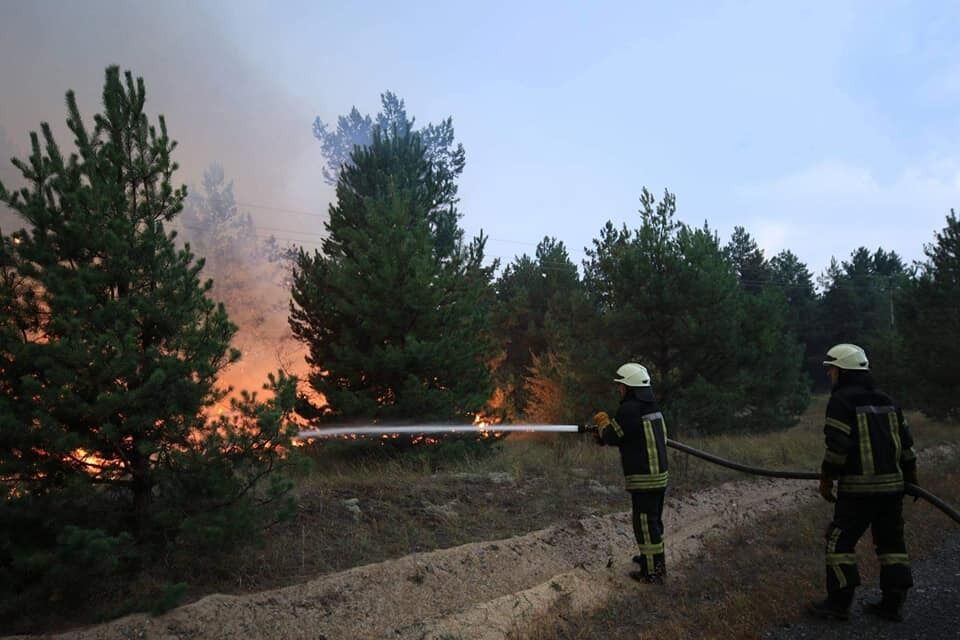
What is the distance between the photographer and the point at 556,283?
2908cm

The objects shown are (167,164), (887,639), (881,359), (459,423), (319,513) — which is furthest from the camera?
(881,359)

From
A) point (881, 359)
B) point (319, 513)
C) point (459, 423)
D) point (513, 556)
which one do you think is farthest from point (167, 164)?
point (881, 359)

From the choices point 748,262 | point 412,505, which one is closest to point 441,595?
point 412,505

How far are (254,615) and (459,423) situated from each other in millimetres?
6739

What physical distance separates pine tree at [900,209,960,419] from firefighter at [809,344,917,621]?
17.2 metres

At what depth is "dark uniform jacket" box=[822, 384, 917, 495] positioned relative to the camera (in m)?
4.74

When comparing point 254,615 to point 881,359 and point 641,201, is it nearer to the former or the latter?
point 641,201

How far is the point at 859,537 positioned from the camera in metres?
4.73

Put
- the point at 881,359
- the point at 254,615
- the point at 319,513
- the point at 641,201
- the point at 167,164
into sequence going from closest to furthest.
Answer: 1. the point at 254,615
2. the point at 167,164
3. the point at 319,513
4. the point at 641,201
5. the point at 881,359

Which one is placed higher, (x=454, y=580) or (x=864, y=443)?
(x=864, y=443)

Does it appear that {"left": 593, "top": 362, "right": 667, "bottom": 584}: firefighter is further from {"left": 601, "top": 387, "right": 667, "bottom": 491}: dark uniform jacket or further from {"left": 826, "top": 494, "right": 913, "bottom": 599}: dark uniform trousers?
{"left": 826, "top": 494, "right": 913, "bottom": 599}: dark uniform trousers

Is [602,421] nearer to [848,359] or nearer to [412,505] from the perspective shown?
[848,359]

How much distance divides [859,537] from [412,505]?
15.4ft

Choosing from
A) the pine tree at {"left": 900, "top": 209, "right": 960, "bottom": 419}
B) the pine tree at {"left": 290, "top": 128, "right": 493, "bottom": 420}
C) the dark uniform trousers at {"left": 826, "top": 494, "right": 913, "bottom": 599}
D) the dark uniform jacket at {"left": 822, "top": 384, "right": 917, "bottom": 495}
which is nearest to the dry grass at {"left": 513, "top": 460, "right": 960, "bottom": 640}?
the dark uniform trousers at {"left": 826, "top": 494, "right": 913, "bottom": 599}
